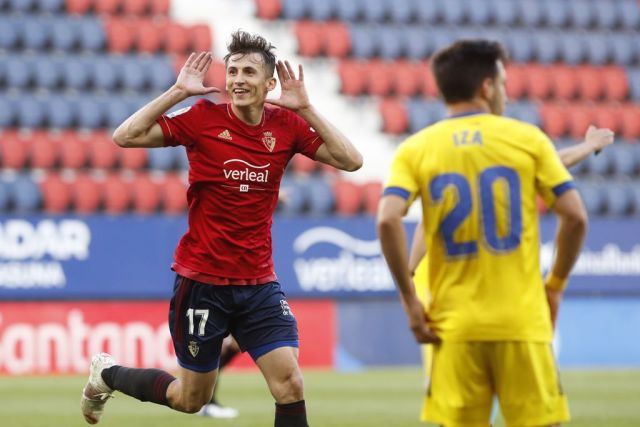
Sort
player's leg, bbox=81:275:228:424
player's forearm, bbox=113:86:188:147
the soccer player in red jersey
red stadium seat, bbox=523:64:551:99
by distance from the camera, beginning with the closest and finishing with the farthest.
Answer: player's forearm, bbox=113:86:188:147, the soccer player in red jersey, player's leg, bbox=81:275:228:424, red stadium seat, bbox=523:64:551:99

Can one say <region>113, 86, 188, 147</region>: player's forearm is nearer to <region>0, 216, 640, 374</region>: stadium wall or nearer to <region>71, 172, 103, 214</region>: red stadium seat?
<region>0, 216, 640, 374</region>: stadium wall

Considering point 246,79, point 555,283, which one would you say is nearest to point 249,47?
point 246,79

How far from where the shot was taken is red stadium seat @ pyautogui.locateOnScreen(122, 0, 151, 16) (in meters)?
18.5

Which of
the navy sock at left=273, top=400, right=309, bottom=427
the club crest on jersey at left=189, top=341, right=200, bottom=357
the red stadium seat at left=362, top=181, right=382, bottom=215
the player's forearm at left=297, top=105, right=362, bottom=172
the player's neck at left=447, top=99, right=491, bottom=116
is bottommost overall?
the red stadium seat at left=362, top=181, right=382, bottom=215

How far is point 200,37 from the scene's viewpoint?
60.8ft

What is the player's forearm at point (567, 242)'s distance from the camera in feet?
14.2

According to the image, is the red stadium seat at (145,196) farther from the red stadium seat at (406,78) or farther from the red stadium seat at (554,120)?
the red stadium seat at (554,120)

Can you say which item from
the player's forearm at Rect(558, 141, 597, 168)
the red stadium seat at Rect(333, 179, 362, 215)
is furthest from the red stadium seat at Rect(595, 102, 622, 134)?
the player's forearm at Rect(558, 141, 597, 168)

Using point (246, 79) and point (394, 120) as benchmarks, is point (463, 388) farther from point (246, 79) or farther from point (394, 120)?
point (394, 120)

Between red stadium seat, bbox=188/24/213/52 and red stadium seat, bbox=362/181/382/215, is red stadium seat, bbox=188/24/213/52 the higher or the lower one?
the higher one

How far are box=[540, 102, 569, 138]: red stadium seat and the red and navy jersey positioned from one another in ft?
43.4

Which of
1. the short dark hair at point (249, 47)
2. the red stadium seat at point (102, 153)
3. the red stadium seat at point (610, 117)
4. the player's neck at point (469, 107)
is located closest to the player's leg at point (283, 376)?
the short dark hair at point (249, 47)

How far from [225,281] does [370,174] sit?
1196cm

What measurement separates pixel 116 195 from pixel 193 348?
9.45 meters
